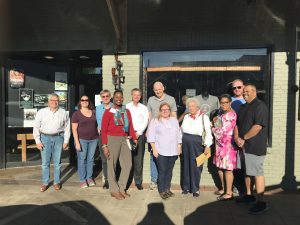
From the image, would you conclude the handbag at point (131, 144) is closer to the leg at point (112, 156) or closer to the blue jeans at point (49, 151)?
the leg at point (112, 156)

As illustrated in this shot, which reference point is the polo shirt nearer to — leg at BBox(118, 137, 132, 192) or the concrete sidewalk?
the concrete sidewalk

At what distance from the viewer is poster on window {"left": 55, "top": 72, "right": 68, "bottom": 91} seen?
8.39 m

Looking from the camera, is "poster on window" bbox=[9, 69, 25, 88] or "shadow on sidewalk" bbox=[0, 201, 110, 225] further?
"poster on window" bbox=[9, 69, 25, 88]

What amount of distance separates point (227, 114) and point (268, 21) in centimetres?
204

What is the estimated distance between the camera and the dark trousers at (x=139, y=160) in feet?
20.4

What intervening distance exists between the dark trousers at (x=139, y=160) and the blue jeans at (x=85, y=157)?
0.78 meters

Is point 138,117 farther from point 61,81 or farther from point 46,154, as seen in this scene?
point 61,81

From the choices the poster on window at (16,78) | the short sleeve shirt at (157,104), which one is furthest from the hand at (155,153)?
the poster on window at (16,78)

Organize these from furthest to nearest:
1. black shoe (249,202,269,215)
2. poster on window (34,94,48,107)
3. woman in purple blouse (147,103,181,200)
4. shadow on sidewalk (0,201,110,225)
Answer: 1. poster on window (34,94,48,107)
2. woman in purple blouse (147,103,181,200)
3. black shoe (249,202,269,215)
4. shadow on sidewalk (0,201,110,225)

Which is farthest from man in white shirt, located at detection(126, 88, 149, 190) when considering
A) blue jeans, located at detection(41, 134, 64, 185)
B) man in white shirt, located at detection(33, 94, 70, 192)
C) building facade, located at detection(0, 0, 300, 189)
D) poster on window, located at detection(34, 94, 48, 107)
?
poster on window, located at detection(34, 94, 48, 107)

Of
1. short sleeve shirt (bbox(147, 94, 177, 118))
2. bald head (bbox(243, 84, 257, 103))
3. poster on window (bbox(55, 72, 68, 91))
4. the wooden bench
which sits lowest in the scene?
the wooden bench

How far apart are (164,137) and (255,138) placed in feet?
4.62

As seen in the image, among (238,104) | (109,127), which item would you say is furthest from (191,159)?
(109,127)

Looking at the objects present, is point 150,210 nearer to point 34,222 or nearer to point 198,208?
Answer: point 198,208
